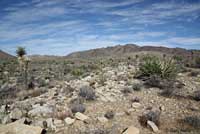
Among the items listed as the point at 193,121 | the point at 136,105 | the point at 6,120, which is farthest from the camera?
the point at 136,105

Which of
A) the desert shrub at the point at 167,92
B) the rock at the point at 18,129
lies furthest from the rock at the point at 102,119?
the desert shrub at the point at 167,92

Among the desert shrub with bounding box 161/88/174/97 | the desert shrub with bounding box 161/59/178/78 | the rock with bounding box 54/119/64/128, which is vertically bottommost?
the rock with bounding box 54/119/64/128

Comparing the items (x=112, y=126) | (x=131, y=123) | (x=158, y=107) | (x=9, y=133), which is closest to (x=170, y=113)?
(x=158, y=107)

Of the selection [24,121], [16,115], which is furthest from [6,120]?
[24,121]

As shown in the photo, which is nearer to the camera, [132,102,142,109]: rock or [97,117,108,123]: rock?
[97,117,108,123]: rock

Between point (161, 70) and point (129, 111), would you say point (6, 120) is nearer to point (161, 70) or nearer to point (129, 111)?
point (129, 111)

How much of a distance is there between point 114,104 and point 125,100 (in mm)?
652

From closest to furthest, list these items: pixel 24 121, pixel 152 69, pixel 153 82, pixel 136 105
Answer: pixel 24 121
pixel 136 105
pixel 153 82
pixel 152 69

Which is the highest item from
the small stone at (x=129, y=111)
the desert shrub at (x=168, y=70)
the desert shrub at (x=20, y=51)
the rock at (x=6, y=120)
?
the desert shrub at (x=20, y=51)

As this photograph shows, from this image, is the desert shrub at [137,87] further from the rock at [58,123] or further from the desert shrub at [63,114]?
the rock at [58,123]

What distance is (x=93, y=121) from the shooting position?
7.07 meters

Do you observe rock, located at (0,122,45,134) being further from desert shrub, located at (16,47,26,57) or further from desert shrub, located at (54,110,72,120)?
desert shrub, located at (16,47,26,57)

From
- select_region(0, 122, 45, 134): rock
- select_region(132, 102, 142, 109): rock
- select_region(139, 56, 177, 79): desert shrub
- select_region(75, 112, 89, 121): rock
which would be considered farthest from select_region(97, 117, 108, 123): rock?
select_region(139, 56, 177, 79): desert shrub

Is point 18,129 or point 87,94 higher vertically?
point 87,94
